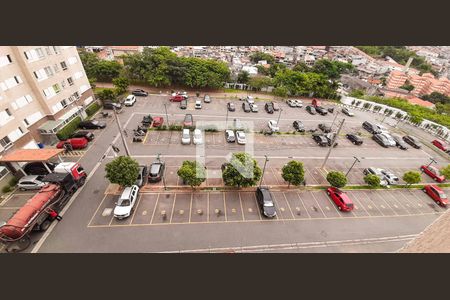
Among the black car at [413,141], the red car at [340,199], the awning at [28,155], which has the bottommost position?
the black car at [413,141]

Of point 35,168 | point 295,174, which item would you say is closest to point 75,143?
point 35,168

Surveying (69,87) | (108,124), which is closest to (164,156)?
(108,124)

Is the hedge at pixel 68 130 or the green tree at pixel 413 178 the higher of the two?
the hedge at pixel 68 130

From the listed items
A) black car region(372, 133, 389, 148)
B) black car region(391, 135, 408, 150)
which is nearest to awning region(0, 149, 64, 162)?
black car region(372, 133, 389, 148)

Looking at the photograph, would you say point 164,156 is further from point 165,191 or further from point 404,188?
point 404,188

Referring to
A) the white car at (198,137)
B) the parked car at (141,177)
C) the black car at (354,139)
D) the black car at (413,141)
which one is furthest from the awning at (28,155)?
the black car at (413,141)

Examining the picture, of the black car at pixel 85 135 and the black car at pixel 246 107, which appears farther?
the black car at pixel 246 107

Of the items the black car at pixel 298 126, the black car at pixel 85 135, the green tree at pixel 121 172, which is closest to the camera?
the green tree at pixel 121 172

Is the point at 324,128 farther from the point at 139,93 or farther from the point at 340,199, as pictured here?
the point at 139,93

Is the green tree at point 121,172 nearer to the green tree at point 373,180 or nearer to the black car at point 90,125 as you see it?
the black car at point 90,125
